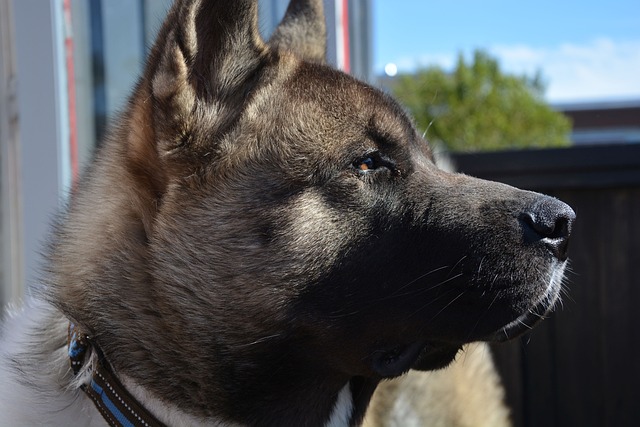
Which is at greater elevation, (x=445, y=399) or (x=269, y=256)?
(x=269, y=256)

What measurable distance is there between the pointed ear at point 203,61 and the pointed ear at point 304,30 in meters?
0.55

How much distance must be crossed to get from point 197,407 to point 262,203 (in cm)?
55

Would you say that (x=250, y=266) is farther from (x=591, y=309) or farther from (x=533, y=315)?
(x=591, y=309)

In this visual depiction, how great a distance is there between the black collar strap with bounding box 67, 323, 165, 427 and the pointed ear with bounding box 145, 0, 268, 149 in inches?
22.7

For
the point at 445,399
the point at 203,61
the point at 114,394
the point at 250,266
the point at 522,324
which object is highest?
the point at 203,61

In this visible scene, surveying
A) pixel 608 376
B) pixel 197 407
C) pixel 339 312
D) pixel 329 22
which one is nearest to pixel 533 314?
pixel 339 312

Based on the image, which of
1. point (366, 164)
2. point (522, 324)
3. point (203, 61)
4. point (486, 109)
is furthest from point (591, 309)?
point (486, 109)

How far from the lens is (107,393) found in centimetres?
210

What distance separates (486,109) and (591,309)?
81.6 ft

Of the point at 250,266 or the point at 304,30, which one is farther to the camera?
the point at 304,30

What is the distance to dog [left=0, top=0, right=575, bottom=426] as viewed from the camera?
83.3 inches

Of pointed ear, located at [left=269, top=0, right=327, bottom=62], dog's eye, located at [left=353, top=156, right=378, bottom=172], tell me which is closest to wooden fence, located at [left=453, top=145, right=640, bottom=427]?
pointed ear, located at [left=269, top=0, right=327, bottom=62]

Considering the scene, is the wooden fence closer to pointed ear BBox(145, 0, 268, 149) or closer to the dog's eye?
the dog's eye

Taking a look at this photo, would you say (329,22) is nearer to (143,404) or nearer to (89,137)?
(89,137)
